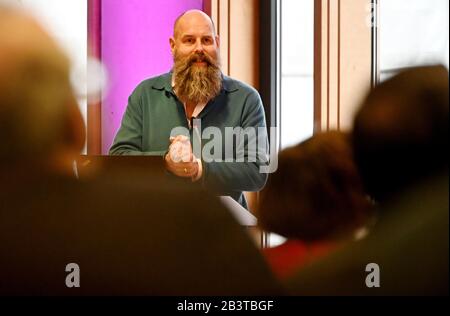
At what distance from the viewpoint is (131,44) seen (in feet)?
3.84

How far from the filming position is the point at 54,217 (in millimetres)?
1014

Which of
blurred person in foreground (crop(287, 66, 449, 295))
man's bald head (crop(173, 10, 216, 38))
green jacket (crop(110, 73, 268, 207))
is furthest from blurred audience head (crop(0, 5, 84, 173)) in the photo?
blurred person in foreground (crop(287, 66, 449, 295))

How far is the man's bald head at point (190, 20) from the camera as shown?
46.0 inches

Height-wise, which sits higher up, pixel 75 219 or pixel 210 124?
pixel 210 124

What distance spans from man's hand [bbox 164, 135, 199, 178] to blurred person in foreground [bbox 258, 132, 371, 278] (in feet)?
0.38

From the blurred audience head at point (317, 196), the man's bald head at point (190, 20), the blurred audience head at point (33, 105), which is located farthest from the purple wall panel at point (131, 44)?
the blurred audience head at point (317, 196)

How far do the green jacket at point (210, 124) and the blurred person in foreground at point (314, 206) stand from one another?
0.20 feet

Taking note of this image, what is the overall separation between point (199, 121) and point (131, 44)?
174 millimetres

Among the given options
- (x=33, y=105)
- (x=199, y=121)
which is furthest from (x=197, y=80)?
(x=33, y=105)

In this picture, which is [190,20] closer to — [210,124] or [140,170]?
[210,124]

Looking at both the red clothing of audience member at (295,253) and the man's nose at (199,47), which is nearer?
the red clothing of audience member at (295,253)

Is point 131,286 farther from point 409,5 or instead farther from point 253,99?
point 409,5

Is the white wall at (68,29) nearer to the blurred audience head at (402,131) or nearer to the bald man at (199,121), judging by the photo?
the bald man at (199,121)

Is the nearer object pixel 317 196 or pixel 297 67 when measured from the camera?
pixel 317 196
